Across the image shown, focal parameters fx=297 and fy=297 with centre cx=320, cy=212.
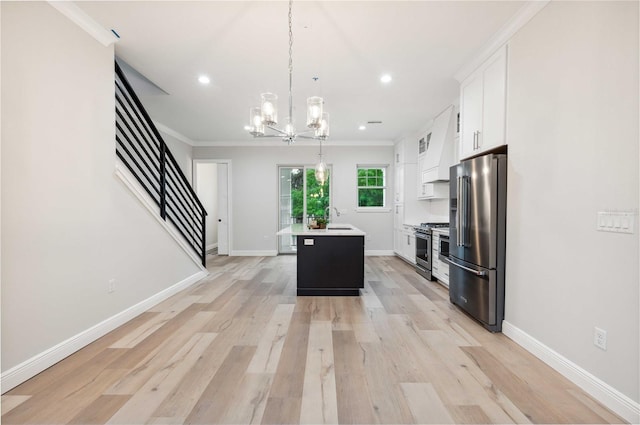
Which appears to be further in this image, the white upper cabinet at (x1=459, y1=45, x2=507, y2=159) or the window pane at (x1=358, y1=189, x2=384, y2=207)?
the window pane at (x1=358, y1=189, x2=384, y2=207)

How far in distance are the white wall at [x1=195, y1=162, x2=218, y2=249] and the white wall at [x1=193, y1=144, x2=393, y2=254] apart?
3.20ft

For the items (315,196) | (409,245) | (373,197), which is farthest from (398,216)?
(315,196)

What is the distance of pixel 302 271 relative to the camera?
4094 mm

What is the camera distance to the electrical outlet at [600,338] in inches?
71.6

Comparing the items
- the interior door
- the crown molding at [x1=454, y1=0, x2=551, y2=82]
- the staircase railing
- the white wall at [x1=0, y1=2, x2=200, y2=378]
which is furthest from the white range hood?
the interior door

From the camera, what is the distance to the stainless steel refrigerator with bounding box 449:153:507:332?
110 inches

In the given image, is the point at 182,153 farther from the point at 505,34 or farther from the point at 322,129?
the point at 505,34

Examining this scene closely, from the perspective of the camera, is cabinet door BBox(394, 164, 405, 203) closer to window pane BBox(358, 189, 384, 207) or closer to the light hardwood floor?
window pane BBox(358, 189, 384, 207)

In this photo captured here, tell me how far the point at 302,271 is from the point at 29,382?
2724mm

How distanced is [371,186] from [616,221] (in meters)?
5.91

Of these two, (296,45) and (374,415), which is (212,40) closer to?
(296,45)

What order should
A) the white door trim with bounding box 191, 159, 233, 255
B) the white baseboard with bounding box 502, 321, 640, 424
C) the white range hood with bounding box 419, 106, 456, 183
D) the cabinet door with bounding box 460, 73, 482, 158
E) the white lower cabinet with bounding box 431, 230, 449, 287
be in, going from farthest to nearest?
the white door trim with bounding box 191, 159, 233, 255 → the white range hood with bounding box 419, 106, 456, 183 → the white lower cabinet with bounding box 431, 230, 449, 287 → the cabinet door with bounding box 460, 73, 482, 158 → the white baseboard with bounding box 502, 321, 640, 424

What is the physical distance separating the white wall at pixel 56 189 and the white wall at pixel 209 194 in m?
5.26

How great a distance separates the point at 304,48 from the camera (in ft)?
10.0
